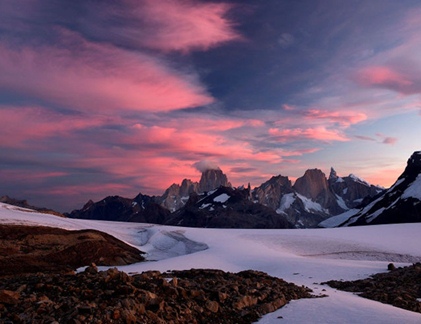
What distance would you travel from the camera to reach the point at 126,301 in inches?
432

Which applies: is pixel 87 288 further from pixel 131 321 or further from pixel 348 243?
pixel 348 243

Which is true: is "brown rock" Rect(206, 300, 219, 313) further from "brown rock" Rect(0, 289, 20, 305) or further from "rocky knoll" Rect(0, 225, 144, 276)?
"rocky knoll" Rect(0, 225, 144, 276)

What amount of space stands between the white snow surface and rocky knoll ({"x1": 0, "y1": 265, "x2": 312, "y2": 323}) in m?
1.29

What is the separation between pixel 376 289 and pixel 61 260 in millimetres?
31601

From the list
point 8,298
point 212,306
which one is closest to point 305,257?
point 212,306

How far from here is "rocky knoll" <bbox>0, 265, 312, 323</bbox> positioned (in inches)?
384

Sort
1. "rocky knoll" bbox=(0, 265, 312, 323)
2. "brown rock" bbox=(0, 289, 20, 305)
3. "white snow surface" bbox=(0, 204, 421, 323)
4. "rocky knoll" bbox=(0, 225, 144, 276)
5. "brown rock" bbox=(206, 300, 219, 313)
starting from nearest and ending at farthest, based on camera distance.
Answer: "rocky knoll" bbox=(0, 265, 312, 323) < "brown rock" bbox=(0, 289, 20, 305) < "brown rock" bbox=(206, 300, 219, 313) < "white snow surface" bbox=(0, 204, 421, 323) < "rocky knoll" bbox=(0, 225, 144, 276)

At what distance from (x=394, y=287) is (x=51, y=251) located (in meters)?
35.2

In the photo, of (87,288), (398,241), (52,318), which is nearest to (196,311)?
(87,288)

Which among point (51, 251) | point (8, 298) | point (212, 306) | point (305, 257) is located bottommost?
point (51, 251)

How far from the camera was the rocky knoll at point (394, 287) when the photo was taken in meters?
17.6

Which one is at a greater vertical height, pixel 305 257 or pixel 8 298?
pixel 8 298

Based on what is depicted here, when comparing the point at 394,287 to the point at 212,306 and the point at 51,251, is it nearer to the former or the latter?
the point at 212,306

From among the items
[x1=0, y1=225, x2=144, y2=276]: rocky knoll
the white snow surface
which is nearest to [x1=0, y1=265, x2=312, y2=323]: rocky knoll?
the white snow surface
